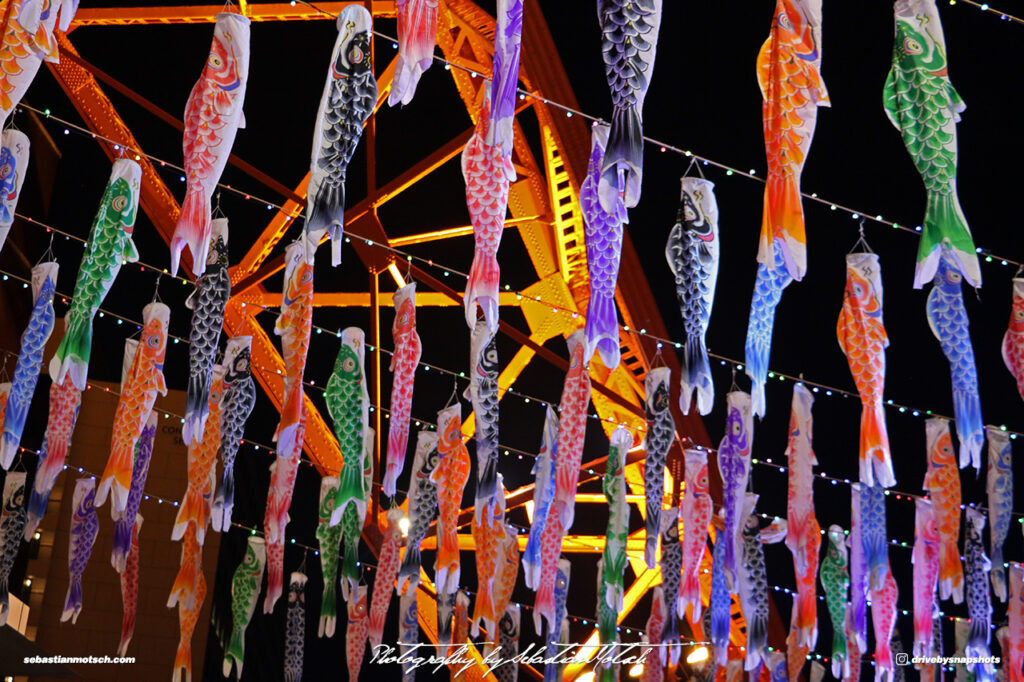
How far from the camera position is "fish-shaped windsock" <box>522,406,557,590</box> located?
26.5ft

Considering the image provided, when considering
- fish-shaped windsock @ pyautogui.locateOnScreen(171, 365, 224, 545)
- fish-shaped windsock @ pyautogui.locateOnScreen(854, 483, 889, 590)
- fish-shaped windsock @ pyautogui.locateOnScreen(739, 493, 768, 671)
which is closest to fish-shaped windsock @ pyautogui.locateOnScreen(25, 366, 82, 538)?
fish-shaped windsock @ pyautogui.locateOnScreen(171, 365, 224, 545)

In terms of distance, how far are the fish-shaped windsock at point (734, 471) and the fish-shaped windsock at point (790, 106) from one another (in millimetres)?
3248

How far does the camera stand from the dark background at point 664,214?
950 cm

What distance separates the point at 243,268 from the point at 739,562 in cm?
494

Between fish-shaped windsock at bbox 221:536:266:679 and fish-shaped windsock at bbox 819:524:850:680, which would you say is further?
fish-shaped windsock at bbox 221:536:266:679

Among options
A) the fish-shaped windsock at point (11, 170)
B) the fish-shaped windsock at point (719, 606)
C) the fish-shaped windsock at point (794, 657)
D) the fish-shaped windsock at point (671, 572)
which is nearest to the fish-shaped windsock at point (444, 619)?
the fish-shaped windsock at point (671, 572)

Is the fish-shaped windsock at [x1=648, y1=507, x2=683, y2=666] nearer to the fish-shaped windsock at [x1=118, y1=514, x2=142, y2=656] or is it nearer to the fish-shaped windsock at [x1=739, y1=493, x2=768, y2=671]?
the fish-shaped windsock at [x1=739, y1=493, x2=768, y2=671]

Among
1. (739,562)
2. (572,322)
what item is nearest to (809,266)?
(572,322)

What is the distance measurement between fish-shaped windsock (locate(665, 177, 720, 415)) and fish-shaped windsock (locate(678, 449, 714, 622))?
2.55 metres

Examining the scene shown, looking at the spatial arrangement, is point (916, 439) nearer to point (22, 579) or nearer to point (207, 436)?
point (207, 436)

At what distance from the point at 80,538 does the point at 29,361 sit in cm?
204

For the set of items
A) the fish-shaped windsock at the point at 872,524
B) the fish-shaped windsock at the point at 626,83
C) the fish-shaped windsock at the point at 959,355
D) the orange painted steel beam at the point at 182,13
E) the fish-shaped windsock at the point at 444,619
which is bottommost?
the fish-shaped windsock at the point at 444,619

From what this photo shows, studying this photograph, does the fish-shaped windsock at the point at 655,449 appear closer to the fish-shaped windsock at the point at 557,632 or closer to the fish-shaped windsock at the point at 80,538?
the fish-shaped windsock at the point at 557,632

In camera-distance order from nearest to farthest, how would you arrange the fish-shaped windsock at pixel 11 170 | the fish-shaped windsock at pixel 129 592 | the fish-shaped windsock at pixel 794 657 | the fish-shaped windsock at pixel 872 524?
the fish-shaped windsock at pixel 11 170 < the fish-shaped windsock at pixel 872 524 < the fish-shaped windsock at pixel 129 592 < the fish-shaped windsock at pixel 794 657
